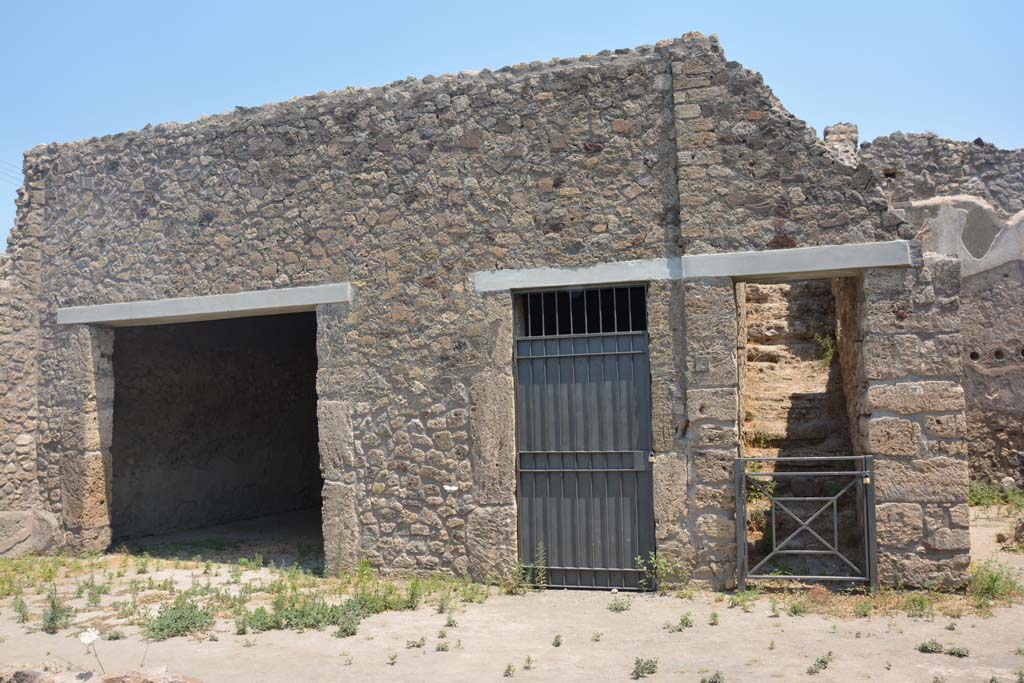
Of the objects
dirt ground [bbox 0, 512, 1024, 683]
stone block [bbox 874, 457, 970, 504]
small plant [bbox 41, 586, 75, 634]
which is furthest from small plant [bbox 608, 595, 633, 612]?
small plant [bbox 41, 586, 75, 634]

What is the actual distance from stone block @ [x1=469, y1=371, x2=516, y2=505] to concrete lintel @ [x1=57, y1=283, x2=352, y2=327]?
A: 1.48 meters

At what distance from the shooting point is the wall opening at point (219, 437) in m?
10.1

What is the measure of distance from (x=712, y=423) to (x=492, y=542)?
77.5 inches

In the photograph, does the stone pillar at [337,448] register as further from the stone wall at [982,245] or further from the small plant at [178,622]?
the stone wall at [982,245]

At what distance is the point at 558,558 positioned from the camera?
714 centimetres

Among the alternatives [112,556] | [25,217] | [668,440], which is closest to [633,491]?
[668,440]

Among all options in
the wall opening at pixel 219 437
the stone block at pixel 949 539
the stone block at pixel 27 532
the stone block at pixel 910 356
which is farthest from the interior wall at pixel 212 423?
the stone block at pixel 949 539

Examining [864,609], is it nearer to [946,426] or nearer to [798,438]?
[946,426]

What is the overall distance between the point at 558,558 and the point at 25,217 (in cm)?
→ 634

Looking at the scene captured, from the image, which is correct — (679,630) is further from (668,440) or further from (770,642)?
(668,440)

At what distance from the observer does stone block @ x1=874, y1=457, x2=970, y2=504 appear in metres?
6.32

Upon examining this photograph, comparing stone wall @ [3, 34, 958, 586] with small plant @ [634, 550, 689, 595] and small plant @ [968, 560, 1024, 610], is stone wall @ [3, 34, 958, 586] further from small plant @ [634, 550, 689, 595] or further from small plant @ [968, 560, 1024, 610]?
small plant @ [968, 560, 1024, 610]

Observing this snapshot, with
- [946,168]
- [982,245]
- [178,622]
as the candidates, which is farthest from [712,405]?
[946,168]

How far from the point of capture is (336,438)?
7.72 metres
